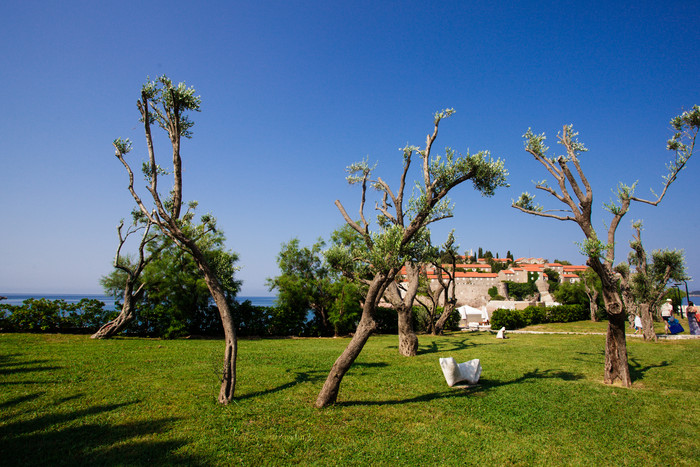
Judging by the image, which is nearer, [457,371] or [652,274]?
[457,371]

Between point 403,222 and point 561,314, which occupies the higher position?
point 403,222

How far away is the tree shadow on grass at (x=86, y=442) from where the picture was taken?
4.93 metres

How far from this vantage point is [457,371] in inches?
370

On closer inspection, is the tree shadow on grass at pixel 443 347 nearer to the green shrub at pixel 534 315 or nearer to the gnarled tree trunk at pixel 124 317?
the gnarled tree trunk at pixel 124 317

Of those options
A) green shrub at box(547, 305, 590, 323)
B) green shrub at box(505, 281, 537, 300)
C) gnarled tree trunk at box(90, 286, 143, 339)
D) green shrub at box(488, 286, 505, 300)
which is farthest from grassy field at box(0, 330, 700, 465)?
green shrub at box(505, 281, 537, 300)

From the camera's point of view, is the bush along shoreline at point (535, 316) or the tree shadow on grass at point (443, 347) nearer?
the tree shadow on grass at point (443, 347)

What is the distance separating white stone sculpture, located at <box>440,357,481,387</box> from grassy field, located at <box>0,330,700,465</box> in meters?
0.27

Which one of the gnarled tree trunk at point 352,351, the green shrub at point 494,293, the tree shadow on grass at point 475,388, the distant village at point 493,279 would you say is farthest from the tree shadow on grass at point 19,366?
the green shrub at point 494,293

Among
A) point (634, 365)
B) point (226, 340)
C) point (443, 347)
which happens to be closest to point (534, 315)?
point (443, 347)

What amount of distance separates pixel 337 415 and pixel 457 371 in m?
3.85

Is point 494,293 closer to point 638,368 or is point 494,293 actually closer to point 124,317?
point 638,368

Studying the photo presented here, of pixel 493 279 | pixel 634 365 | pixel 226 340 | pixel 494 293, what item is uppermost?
pixel 493 279

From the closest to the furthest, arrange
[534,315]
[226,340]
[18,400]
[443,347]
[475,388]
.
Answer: [18,400]
[226,340]
[475,388]
[443,347]
[534,315]

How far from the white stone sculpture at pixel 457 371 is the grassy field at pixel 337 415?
0.27 meters
